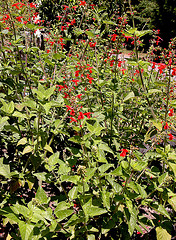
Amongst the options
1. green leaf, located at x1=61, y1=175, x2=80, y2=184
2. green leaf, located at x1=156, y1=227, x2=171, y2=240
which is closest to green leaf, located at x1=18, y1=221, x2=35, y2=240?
green leaf, located at x1=61, y1=175, x2=80, y2=184

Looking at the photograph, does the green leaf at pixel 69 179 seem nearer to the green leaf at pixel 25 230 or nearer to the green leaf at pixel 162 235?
the green leaf at pixel 25 230

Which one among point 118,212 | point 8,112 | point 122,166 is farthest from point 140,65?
point 118,212

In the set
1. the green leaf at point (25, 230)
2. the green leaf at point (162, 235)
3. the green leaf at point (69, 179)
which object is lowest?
the green leaf at point (162, 235)

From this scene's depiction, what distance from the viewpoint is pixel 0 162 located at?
1804mm

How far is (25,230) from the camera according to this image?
1.34 metres

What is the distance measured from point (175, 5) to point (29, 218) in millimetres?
22028

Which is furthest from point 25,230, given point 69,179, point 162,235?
point 162,235

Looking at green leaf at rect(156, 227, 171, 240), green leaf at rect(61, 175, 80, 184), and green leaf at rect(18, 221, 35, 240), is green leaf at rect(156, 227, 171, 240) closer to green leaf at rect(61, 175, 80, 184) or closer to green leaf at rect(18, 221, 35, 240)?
green leaf at rect(61, 175, 80, 184)

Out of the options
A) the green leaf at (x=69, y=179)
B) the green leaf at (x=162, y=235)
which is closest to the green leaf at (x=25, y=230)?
the green leaf at (x=69, y=179)

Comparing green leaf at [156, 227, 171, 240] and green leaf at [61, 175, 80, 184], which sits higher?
green leaf at [61, 175, 80, 184]

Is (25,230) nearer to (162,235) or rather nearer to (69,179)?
(69,179)

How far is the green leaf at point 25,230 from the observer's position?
4.32ft

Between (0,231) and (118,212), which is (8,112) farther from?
(0,231)

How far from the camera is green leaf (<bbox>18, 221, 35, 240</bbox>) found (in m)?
1.32
